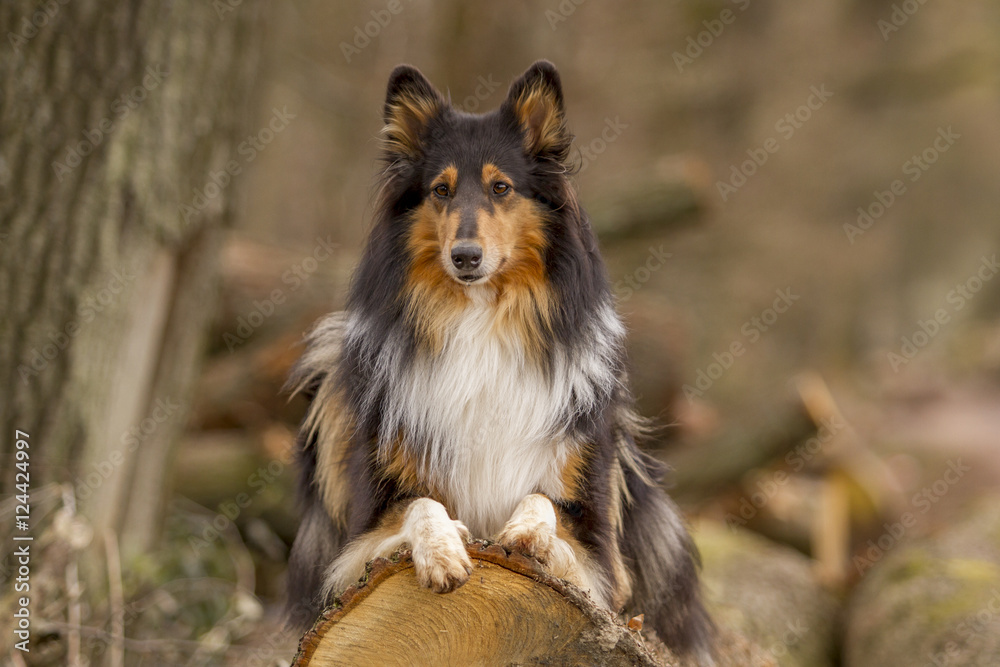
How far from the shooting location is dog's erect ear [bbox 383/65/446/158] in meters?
3.08

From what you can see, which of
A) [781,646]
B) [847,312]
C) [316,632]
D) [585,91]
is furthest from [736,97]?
[316,632]

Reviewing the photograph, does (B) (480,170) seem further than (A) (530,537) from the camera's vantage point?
Yes

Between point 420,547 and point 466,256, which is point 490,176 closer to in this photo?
point 466,256

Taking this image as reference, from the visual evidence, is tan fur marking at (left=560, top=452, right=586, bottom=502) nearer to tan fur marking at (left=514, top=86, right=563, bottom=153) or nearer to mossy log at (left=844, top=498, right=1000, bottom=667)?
tan fur marking at (left=514, top=86, right=563, bottom=153)

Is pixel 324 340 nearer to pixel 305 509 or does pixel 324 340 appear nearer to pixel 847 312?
pixel 305 509

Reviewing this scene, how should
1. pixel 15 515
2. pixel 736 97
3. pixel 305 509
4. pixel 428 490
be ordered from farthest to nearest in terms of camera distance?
pixel 736 97 < pixel 15 515 < pixel 305 509 < pixel 428 490

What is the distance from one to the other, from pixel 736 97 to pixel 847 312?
4110 millimetres

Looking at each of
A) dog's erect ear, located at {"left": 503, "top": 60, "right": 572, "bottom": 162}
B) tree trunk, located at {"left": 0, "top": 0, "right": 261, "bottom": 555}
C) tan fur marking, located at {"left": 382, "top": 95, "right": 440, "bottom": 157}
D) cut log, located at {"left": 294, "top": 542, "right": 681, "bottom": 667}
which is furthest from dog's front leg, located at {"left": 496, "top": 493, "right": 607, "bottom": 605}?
tree trunk, located at {"left": 0, "top": 0, "right": 261, "bottom": 555}

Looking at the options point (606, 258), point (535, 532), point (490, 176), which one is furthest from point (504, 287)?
point (606, 258)

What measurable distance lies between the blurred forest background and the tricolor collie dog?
60cm

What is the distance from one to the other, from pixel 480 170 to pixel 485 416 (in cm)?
87

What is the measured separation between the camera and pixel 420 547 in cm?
233

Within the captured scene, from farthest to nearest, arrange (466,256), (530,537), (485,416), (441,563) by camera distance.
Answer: (485,416) < (466,256) < (530,537) < (441,563)

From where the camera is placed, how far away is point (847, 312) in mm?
13750
